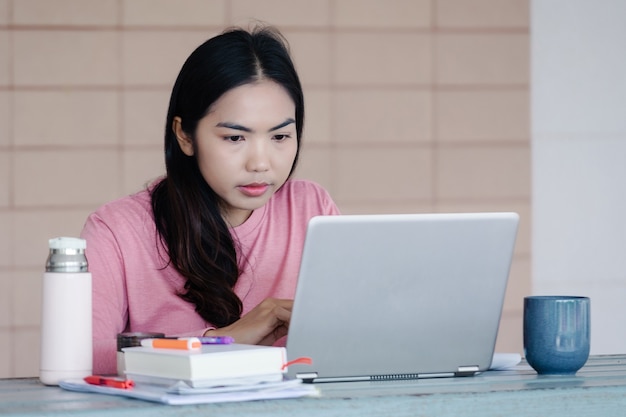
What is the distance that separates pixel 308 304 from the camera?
1367 millimetres

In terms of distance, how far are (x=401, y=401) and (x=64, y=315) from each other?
51cm

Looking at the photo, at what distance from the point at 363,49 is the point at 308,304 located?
111 inches

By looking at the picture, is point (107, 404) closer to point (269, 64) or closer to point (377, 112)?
point (269, 64)

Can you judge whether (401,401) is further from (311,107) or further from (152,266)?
(311,107)

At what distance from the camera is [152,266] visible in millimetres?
2033

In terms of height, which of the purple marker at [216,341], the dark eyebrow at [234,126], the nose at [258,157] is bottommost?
the purple marker at [216,341]

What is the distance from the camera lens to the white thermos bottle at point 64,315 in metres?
1.39

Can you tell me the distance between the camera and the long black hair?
2010mm

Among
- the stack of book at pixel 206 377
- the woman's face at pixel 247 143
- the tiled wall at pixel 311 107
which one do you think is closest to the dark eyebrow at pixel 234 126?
the woman's face at pixel 247 143

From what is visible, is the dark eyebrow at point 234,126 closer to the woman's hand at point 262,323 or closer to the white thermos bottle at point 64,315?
the woman's hand at point 262,323

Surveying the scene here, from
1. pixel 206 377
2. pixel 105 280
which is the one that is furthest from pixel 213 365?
pixel 105 280

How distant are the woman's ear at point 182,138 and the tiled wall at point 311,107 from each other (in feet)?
5.99

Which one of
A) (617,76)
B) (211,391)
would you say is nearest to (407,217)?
(211,391)

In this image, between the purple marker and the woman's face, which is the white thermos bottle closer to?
the purple marker
